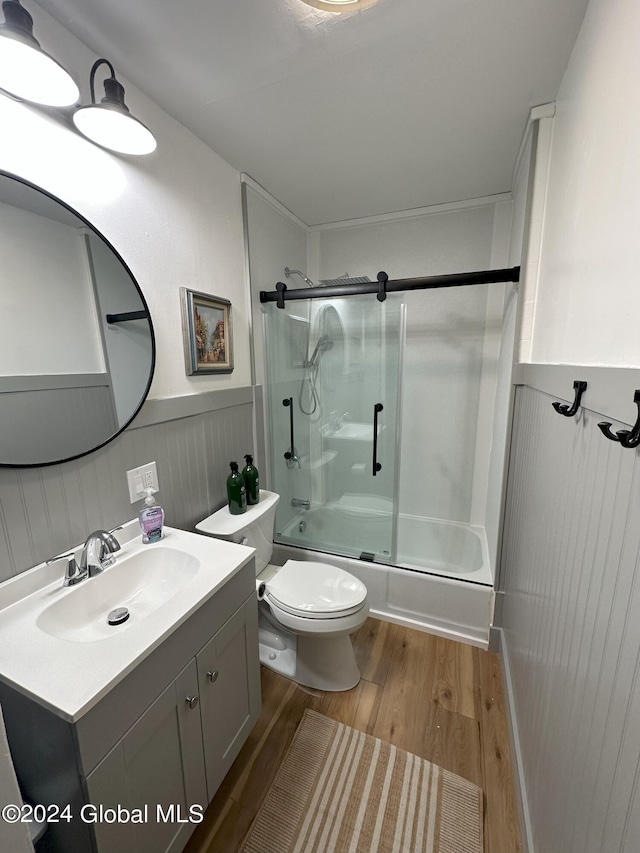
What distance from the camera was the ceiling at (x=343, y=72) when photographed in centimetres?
98

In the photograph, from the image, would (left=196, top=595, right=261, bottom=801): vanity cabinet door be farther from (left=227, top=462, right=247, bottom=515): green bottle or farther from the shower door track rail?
the shower door track rail

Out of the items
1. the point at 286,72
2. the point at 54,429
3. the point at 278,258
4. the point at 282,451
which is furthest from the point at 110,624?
the point at 278,258

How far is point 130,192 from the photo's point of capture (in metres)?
1.25

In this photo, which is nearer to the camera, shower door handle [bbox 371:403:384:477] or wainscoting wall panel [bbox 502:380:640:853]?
wainscoting wall panel [bbox 502:380:640:853]

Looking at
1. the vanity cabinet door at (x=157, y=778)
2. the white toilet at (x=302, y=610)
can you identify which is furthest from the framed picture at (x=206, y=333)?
the vanity cabinet door at (x=157, y=778)

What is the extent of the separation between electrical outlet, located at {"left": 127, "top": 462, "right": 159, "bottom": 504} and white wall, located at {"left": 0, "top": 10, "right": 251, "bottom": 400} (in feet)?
0.99

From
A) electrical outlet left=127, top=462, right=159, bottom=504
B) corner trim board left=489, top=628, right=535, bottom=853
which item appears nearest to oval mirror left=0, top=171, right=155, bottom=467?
electrical outlet left=127, top=462, right=159, bottom=504

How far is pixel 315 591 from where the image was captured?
1.58 meters

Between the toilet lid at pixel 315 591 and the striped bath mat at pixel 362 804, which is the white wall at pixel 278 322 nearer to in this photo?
→ the toilet lid at pixel 315 591

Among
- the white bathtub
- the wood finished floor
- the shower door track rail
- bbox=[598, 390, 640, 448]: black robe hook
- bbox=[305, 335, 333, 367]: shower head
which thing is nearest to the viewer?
bbox=[598, 390, 640, 448]: black robe hook

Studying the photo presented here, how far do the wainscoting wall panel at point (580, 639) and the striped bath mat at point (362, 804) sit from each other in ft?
0.86

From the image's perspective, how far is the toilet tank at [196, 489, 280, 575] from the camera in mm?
1525

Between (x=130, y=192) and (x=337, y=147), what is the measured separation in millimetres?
948

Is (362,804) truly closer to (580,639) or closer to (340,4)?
(580,639)
